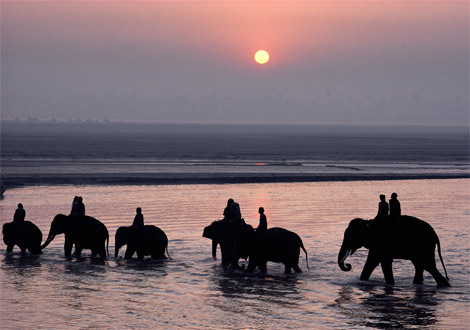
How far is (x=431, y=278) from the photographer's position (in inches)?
897

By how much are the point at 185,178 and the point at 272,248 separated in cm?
3714

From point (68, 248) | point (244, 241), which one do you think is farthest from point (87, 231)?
point (244, 241)

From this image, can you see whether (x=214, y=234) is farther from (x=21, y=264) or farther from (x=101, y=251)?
(x=21, y=264)

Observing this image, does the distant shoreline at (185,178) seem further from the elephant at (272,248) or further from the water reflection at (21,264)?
the elephant at (272,248)

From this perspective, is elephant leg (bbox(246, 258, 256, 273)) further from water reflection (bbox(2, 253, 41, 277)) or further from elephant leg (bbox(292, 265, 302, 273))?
water reflection (bbox(2, 253, 41, 277))

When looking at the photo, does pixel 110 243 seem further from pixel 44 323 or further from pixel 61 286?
pixel 44 323

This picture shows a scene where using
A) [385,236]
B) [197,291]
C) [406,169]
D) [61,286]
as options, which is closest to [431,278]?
[385,236]

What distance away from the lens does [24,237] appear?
26.4m

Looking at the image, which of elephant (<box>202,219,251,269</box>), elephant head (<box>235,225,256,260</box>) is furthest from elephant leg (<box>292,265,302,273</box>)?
elephant (<box>202,219,251,269</box>)

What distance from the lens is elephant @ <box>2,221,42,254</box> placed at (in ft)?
86.6

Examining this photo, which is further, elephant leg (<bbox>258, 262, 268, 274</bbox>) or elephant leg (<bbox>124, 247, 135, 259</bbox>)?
elephant leg (<bbox>124, 247, 135, 259</bbox>)

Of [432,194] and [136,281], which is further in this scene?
[432,194]

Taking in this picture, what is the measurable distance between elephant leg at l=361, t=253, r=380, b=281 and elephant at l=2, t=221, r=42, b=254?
11461mm

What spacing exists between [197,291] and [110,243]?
28.9 ft
